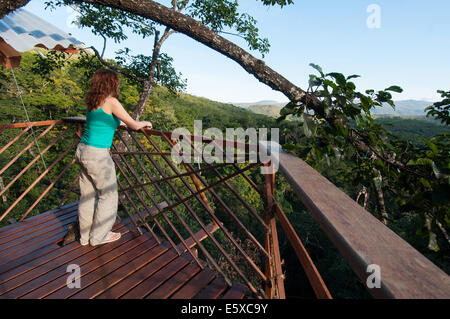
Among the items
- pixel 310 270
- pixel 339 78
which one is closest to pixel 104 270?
pixel 310 270

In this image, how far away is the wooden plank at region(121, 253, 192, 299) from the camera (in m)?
1.37

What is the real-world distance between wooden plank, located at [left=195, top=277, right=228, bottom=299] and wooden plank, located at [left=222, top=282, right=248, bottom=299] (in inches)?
1.7

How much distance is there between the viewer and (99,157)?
165 cm

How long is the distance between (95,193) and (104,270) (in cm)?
57

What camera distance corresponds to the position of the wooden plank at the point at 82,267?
139cm

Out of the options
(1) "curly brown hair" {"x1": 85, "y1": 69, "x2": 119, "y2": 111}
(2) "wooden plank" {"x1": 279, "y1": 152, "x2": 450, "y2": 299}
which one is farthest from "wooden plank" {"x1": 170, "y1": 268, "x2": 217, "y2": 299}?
(1) "curly brown hair" {"x1": 85, "y1": 69, "x2": 119, "y2": 111}

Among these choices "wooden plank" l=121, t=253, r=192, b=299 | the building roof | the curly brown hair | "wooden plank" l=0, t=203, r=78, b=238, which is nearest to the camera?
"wooden plank" l=121, t=253, r=192, b=299

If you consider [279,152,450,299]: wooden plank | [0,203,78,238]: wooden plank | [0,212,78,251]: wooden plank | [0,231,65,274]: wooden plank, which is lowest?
[0,231,65,274]: wooden plank

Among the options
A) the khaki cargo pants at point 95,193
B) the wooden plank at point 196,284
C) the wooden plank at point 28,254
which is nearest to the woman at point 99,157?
the khaki cargo pants at point 95,193

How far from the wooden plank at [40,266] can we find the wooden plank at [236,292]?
1090 millimetres

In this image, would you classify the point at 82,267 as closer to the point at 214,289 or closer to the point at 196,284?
the point at 196,284

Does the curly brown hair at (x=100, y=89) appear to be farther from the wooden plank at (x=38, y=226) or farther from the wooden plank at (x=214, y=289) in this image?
the wooden plank at (x=214, y=289)

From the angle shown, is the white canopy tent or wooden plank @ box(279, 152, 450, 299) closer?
wooden plank @ box(279, 152, 450, 299)

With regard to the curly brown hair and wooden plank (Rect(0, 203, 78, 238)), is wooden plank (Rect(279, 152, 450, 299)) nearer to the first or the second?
the curly brown hair
